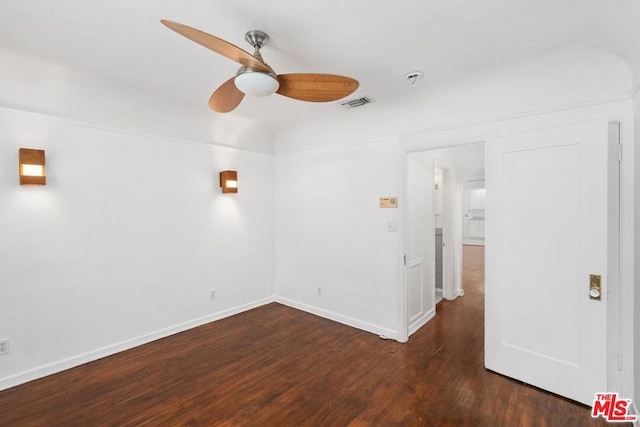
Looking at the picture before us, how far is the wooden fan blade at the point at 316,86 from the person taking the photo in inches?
73.0

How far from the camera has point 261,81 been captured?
1.78 meters

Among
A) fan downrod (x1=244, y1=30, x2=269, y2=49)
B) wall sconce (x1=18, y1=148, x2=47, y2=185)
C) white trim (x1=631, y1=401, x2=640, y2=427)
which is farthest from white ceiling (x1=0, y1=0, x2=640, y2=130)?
white trim (x1=631, y1=401, x2=640, y2=427)

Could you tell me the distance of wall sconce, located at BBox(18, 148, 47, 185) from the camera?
246 cm

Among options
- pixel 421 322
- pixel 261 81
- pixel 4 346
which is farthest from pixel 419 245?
pixel 4 346

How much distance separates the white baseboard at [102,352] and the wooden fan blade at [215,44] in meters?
3.12

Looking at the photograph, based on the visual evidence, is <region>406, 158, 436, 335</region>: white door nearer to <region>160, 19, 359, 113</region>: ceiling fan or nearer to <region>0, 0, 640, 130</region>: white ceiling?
<region>0, 0, 640, 130</region>: white ceiling

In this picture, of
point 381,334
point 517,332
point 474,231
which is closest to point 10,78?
point 381,334

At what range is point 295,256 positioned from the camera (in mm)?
4414

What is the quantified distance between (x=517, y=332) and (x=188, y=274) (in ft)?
11.7

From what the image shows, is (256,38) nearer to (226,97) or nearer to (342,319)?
(226,97)

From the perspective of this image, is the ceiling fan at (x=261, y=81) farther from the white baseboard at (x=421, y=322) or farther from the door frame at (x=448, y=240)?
the door frame at (x=448, y=240)

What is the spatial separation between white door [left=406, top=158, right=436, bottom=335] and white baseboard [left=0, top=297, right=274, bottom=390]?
7.97ft

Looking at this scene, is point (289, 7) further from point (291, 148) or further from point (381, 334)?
point (381, 334)

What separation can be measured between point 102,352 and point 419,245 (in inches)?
146
